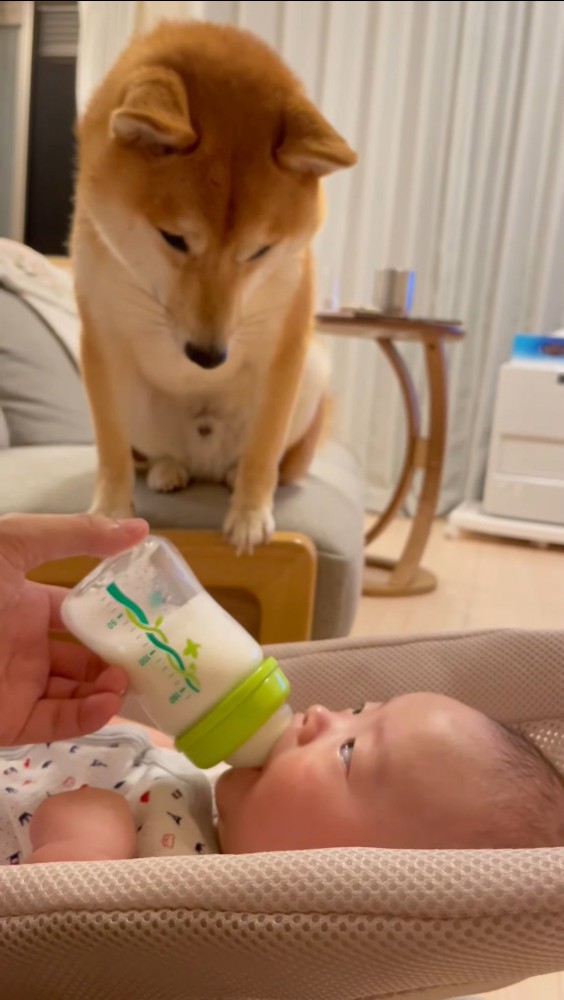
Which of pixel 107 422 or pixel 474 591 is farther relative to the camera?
pixel 474 591

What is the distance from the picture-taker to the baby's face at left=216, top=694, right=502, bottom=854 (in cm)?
66

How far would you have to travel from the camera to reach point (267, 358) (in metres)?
1.30

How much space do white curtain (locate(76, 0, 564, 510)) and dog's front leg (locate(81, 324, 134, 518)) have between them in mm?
1803

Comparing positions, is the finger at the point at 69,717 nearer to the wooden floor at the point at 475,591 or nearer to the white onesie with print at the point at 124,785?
the white onesie with print at the point at 124,785

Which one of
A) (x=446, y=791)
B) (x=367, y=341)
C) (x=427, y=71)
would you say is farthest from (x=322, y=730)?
(x=427, y=71)

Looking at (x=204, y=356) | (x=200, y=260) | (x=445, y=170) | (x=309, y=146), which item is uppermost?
(x=445, y=170)

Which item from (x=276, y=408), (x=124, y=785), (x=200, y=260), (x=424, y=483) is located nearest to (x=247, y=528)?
(x=276, y=408)

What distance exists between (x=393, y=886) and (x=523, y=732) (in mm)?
377

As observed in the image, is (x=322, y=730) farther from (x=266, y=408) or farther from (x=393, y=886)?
(x=266, y=408)

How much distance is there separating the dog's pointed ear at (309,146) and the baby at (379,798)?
729mm

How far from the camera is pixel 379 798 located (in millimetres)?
676

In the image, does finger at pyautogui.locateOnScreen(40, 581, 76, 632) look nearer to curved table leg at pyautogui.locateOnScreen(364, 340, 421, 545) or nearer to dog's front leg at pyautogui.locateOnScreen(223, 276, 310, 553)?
dog's front leg at pyautogui.locateOnScreen(223, 276, 310, 553)

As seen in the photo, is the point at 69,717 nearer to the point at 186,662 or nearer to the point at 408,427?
the point at 186,662

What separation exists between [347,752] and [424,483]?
1.72 meters
